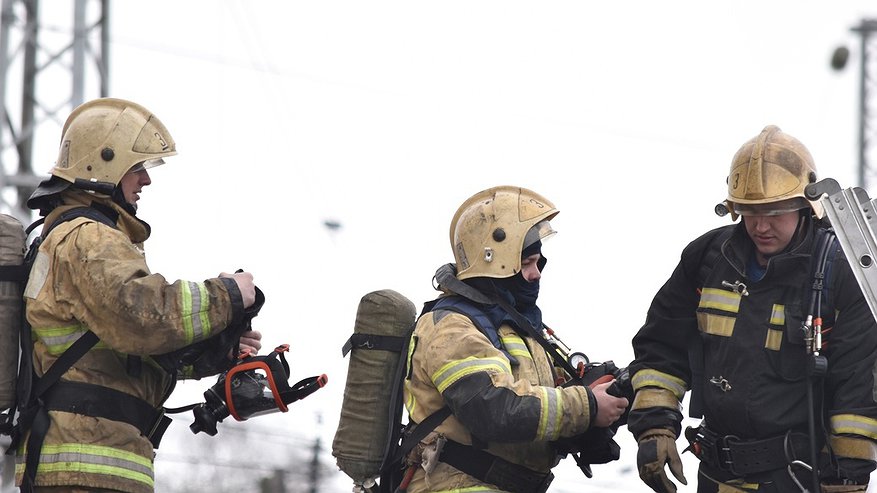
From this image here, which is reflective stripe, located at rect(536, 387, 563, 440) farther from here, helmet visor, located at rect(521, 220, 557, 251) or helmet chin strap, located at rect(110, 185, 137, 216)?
helmet chin strap, located at rect(110, 185, 137, 216)

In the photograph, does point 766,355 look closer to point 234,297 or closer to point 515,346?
point 515,346

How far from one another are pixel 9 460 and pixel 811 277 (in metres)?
9.21

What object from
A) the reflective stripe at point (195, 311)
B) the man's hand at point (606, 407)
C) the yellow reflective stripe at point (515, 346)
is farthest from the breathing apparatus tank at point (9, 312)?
the man's hand at point (606, 407)

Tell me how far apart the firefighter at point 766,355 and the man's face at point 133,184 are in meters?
2.49

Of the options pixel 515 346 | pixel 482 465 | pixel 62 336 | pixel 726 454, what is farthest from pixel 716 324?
pixel 62 336

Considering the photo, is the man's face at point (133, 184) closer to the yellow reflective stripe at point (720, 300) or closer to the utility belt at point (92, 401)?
the utility belt at point (92, 401)

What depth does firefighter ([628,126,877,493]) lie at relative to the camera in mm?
6277

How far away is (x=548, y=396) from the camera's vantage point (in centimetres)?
672

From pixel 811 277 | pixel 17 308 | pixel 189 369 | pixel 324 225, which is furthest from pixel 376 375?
pixel 324 225

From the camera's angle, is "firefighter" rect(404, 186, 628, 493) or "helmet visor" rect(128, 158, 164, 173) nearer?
"firefighter" rect(404, 186, 628, 493)

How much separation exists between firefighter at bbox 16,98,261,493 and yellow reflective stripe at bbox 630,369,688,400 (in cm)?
181

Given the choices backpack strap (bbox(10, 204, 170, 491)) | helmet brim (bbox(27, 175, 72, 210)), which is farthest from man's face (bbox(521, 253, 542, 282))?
helmet brim (bbox(27, 175, 72, 210))

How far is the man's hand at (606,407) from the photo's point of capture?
6859mm

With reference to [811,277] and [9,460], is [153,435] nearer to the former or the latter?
[811,277]
